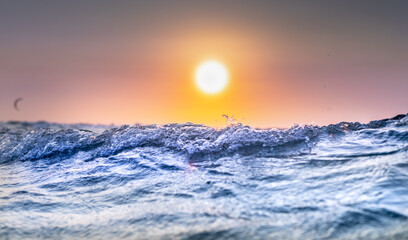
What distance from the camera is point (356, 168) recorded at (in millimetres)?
5184

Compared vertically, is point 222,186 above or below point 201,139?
below

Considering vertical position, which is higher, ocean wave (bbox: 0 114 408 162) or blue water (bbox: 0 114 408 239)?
ocean wave (bbox: 0 114 408 162)

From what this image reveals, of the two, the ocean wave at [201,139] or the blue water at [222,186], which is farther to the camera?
the ocean wave at [201,139]

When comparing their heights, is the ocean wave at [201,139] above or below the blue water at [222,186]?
above

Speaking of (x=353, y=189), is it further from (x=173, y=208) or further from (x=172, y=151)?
(x=172, y=151)

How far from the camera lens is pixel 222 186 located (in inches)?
196

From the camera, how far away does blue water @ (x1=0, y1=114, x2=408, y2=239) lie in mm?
3562

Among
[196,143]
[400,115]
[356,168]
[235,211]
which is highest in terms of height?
[400,115]

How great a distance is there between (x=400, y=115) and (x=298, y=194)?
260 inches

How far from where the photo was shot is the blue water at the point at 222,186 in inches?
140

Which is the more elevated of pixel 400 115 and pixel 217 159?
pixel 400 115

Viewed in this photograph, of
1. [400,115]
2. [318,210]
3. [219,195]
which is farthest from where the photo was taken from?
[400,115]

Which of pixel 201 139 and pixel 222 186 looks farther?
pixel 201 139

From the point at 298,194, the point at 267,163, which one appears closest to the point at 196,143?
the point at 267,163
